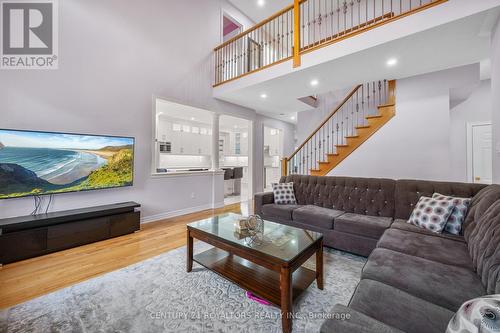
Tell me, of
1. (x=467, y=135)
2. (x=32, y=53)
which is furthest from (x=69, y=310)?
(x=467, y=135)

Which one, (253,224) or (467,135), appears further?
(467,135)

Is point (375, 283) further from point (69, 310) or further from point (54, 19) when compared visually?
point (54, 19)

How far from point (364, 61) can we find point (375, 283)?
10.3 ft

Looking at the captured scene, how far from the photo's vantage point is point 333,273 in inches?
84.7

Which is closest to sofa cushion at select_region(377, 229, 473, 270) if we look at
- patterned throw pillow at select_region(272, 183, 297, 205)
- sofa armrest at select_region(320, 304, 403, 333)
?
sofa armrest at select_region(320, 304, 403, 333)

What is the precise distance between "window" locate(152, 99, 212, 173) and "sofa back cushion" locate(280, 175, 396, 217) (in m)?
3.68

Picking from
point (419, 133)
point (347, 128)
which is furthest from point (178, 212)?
point (419, 133)

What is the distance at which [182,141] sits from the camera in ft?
22.9

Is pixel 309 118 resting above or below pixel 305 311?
above

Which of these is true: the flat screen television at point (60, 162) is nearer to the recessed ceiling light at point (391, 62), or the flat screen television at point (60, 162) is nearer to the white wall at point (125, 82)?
the white wall at point (125, 82)

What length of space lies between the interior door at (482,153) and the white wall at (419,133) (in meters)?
0.96

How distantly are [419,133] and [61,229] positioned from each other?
5.79 m

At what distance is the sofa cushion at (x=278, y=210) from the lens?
3.10m

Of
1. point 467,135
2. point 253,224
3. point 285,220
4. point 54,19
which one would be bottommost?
point 285,220
